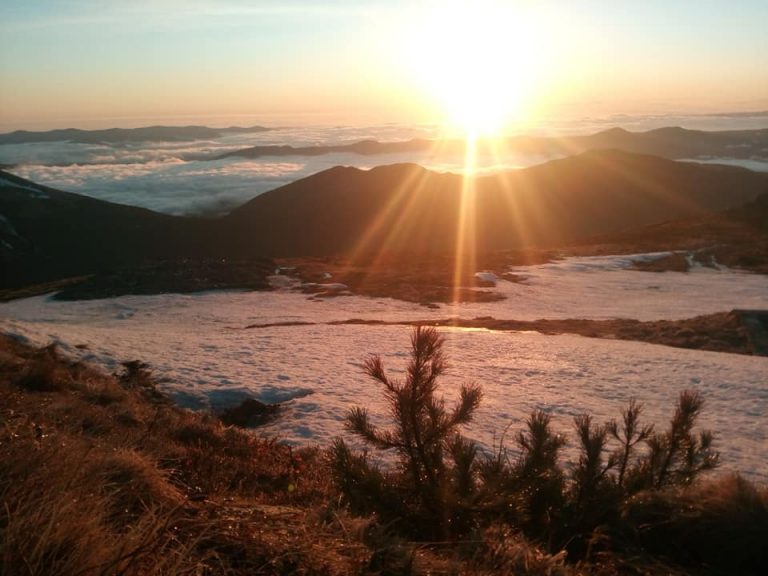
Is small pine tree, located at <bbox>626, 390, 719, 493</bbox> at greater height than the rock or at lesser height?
greater

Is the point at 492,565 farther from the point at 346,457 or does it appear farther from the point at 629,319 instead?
the point at 629,319

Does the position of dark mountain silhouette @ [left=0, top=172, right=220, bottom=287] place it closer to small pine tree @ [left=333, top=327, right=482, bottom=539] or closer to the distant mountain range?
the distant mountain range

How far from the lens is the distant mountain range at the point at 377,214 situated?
122500 millimetres

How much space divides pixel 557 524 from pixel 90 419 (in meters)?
5.07

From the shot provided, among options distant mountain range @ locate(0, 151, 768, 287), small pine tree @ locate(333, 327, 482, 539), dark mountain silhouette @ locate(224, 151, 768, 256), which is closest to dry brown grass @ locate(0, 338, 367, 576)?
small pine tree @ locate(333, 327, 482, 539)

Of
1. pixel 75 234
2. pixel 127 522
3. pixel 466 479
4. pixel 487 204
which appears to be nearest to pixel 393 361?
pixel 466 479

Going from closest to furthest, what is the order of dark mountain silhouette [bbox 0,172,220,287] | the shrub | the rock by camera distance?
the shrub
the rock
dark mountain silhouette [bbox 0,172,220,287]

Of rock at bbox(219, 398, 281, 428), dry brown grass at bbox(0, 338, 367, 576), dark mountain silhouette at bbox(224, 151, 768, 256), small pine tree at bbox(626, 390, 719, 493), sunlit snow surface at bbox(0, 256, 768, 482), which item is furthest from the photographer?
dark mountain silhouette at bbox(224, 151, 768, 256)

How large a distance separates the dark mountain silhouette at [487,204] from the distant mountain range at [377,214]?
10.4 inches

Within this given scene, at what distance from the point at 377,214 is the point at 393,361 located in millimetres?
120519

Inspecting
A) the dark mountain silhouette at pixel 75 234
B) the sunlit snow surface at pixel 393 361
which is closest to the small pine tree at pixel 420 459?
the sunlit snow surface at pixel 393 361

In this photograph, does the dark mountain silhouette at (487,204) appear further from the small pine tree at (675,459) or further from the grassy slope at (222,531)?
the grassy slope at (222,531)

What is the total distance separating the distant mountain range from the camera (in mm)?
122500

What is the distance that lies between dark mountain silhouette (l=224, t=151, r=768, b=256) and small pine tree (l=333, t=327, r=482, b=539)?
107579mm
